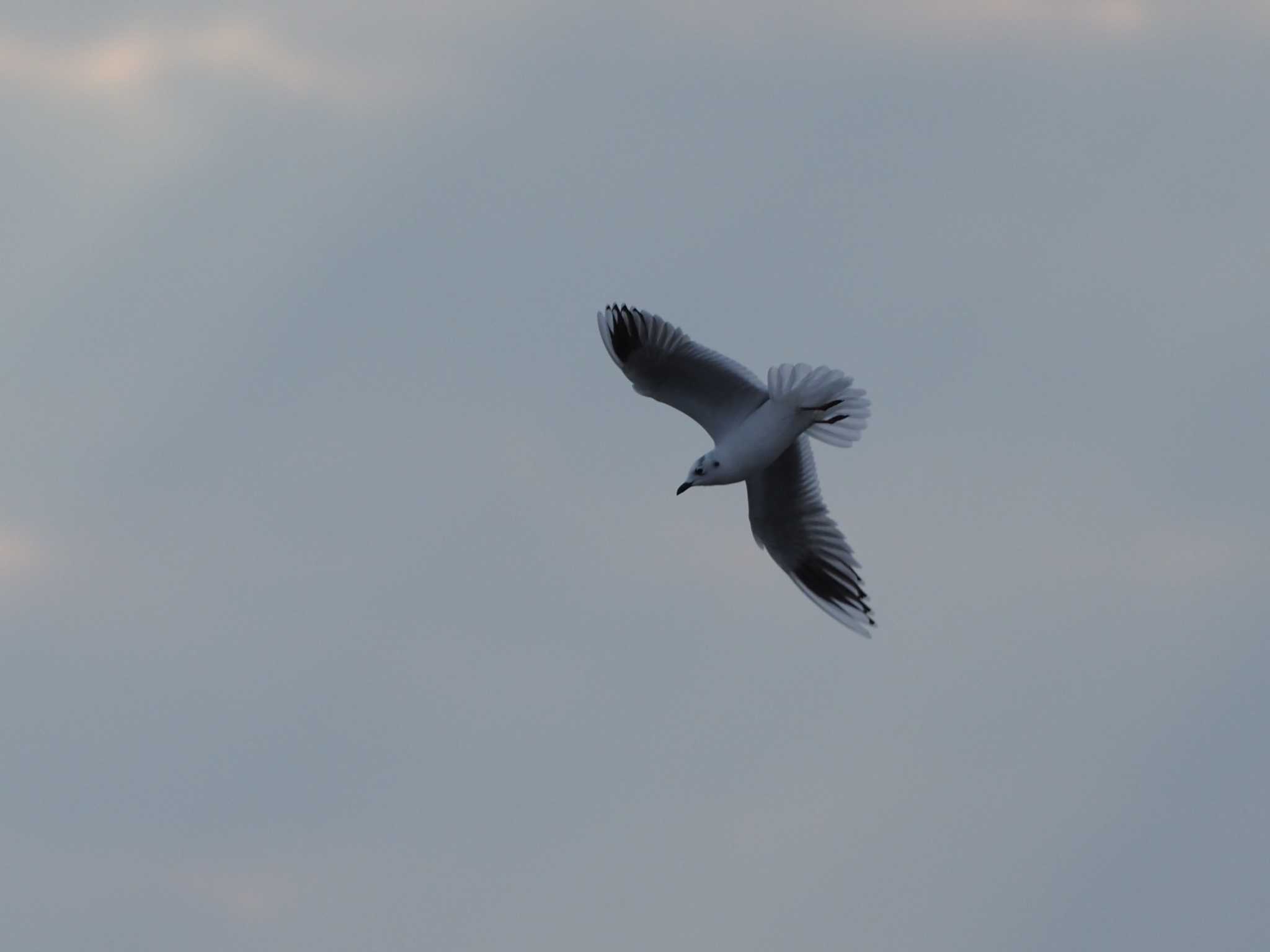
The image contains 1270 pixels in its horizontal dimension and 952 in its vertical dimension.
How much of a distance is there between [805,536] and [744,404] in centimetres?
222

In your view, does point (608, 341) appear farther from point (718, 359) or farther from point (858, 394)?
point (858, 394)

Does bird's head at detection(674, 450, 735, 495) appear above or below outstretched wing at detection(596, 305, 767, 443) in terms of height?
below

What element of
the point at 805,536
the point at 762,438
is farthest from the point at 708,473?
the point at 805,536

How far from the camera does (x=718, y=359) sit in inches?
876

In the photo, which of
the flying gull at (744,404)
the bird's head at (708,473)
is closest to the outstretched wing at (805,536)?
the flying gull at (744,404)

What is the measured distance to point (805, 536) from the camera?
24.0 metres

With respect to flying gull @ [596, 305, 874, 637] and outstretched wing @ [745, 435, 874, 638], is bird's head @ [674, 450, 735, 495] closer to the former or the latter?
flying gull @ [596, 305, 874, 637]

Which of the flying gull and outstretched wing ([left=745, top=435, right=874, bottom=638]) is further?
outstretched wing ([left=745, top=435, right=874, bottom=638])

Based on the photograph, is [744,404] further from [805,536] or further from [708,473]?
[805,536]

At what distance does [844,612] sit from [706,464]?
3.00m

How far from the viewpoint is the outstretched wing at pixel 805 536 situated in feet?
77.5

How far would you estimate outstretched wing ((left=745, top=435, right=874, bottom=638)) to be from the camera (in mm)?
23609

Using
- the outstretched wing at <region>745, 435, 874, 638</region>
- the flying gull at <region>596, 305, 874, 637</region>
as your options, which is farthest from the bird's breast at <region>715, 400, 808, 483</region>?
the outstretched wing at <region>745, 435, 874, 638</region>

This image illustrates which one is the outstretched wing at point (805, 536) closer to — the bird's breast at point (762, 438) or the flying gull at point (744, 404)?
the flying gull at point (744, 404)
